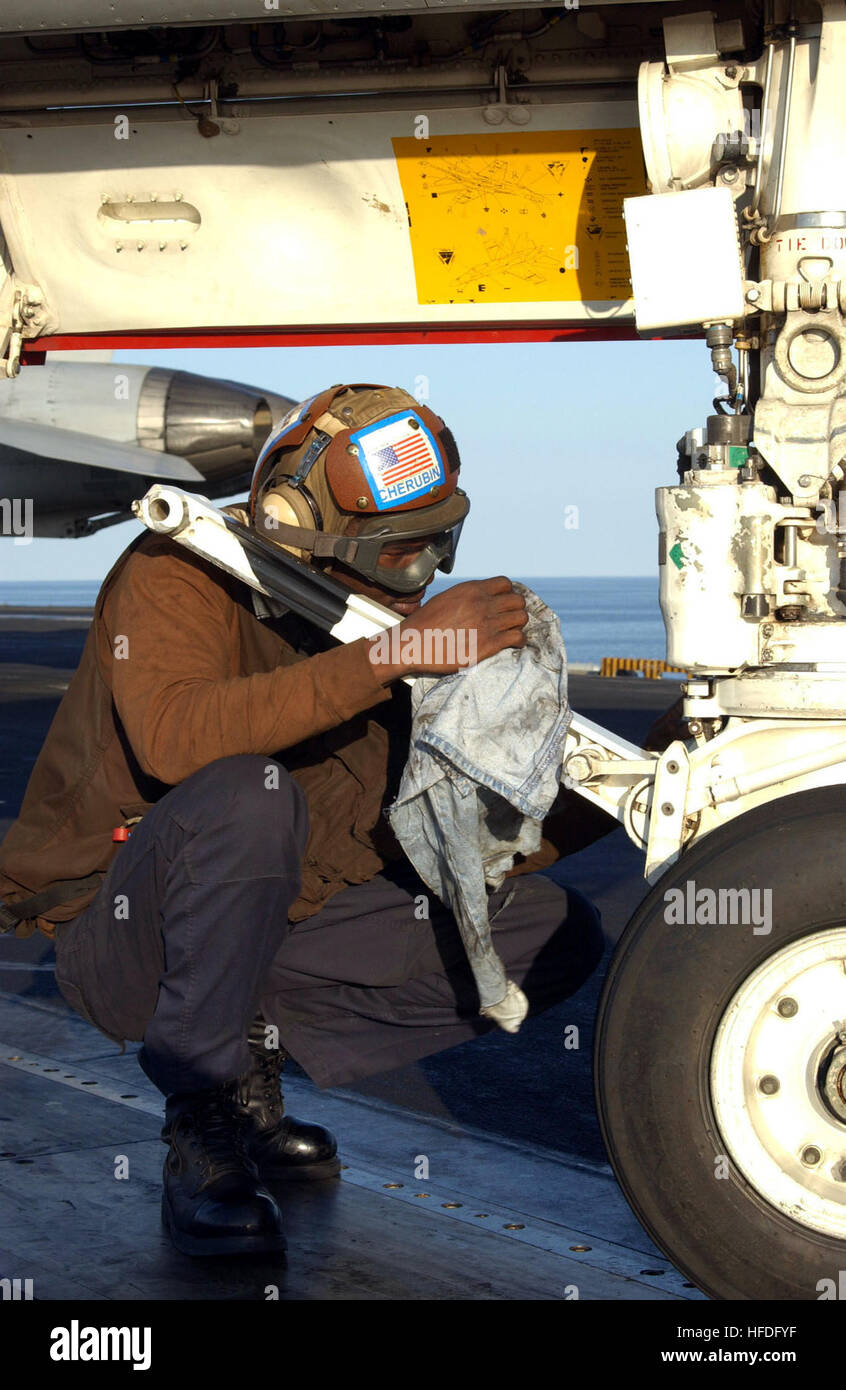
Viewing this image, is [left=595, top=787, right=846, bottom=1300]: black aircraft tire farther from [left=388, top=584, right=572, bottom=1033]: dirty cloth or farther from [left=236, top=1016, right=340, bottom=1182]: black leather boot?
[left=236, top=1016, right=340, bottom=1182]: black leather boot

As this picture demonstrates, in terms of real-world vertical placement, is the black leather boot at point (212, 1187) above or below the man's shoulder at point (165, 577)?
below

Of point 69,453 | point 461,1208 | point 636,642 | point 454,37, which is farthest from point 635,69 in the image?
point 636,642

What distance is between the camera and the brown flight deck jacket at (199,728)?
8.30 feet

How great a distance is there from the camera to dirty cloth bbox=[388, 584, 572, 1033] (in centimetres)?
232

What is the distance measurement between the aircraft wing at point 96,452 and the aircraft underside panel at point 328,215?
1107 centimetres

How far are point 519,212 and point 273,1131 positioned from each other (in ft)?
6.07

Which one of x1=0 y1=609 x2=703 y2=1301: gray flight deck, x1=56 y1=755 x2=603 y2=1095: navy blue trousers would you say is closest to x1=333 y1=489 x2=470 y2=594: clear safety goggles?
x1=56 y1=755 x2=603 y2=1095: navy blue trousers

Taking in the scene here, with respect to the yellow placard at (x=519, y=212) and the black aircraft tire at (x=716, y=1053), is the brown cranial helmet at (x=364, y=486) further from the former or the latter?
the black aircraft tire at (x=716, y=1053)

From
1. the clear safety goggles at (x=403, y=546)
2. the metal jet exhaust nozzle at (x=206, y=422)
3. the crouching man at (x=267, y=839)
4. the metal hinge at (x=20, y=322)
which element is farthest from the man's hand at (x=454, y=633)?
the metal jet exhaust nozzle at (x=206, y=422)

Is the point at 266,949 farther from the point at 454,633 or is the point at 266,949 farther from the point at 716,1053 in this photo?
the point at 716,1053

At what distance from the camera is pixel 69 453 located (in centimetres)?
1417

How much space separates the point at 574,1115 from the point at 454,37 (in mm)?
2277

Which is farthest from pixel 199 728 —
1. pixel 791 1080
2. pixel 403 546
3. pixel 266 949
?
pixel 791 1080

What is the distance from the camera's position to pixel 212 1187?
256cm
